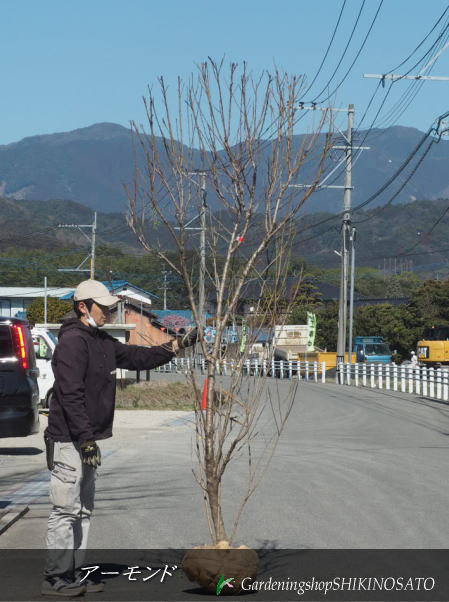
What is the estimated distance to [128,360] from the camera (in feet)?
23.7

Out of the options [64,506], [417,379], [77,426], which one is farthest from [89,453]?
[417,379]

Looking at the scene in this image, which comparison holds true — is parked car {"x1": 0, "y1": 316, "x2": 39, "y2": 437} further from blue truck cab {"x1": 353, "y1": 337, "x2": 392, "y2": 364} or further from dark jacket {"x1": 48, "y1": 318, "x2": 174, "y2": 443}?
blue truck cab {"x1": 353, "y1": 337, "x2": 392, "y2": 364}

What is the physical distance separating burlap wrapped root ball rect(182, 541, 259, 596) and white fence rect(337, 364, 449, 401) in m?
28.4

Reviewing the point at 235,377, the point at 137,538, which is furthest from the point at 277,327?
the point at 137,538

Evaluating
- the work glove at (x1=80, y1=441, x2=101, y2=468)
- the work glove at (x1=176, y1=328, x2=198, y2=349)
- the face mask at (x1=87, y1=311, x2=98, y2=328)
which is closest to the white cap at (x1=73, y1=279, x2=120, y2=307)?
the face mask at (x1=87, y1=311, x2=98, y2=328)

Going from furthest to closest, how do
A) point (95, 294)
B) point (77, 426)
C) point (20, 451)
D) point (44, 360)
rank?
point (44, 360), point (20, 451), point (95, 294), point (77, 426)

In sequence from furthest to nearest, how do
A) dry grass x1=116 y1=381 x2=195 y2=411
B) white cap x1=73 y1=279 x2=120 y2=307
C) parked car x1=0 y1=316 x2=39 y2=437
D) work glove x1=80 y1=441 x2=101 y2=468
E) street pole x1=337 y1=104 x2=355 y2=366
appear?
street pole x1=337 y1=104 x2=355 y2=366
dry grass x1=116 y1=381 x2=195 y2=411
parked car x1=0 y1=316 x2=39 y2=437
white cap x1=73 y1=279 x2=120 y2=307
work glove x1=80 y1=441 x2=101 y2=468

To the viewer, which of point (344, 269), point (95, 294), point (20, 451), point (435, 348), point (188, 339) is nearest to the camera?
point (95, 294)

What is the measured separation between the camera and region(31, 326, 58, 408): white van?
2569 cm

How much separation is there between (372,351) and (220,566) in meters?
69.1

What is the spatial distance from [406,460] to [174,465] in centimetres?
329

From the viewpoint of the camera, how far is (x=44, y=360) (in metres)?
26.4

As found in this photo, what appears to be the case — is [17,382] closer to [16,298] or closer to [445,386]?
[445,386]

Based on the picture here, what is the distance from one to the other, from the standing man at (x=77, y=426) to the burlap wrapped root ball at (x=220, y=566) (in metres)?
0.62
